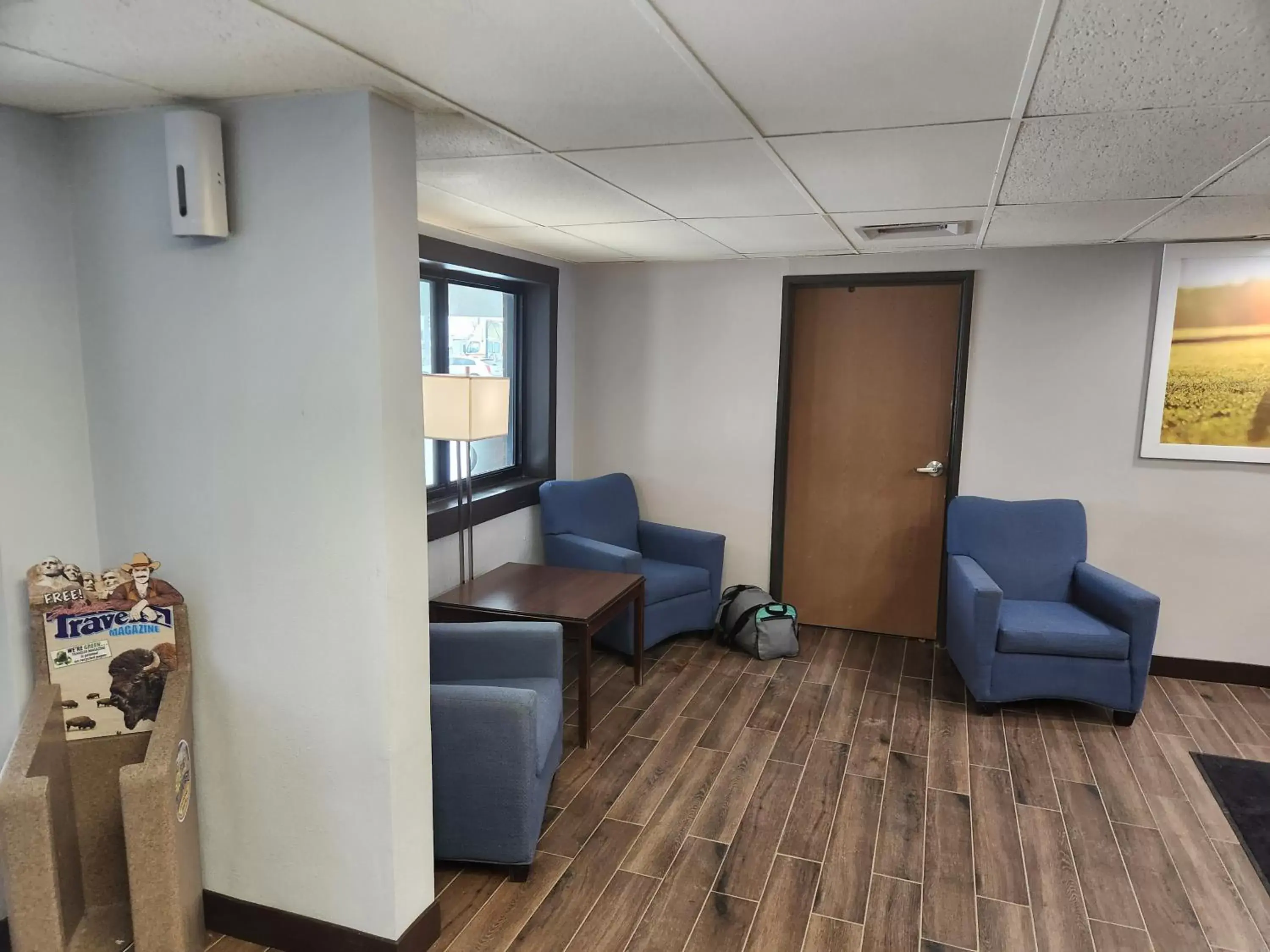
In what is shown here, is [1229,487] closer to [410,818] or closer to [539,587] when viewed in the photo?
[539,587]

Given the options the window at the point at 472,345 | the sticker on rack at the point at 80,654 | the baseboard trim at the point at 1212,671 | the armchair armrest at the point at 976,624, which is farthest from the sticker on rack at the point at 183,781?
the baseboard trim at the point at 1212,671

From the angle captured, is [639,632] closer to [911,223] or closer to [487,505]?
[487,505]

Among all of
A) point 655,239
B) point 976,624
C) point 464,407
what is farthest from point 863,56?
point 976,624

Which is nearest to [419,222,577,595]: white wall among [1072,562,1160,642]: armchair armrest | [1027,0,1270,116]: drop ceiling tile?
[1027,0,1270,116]: drop ceiling tile

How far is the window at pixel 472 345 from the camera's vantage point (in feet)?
12.2

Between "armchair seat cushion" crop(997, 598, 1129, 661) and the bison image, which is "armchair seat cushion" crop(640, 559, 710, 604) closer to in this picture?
"armchair seat cushion" crop(997, 598, 1129, 661)

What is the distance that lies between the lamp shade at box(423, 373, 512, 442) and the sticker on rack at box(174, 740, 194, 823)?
1.36 meters

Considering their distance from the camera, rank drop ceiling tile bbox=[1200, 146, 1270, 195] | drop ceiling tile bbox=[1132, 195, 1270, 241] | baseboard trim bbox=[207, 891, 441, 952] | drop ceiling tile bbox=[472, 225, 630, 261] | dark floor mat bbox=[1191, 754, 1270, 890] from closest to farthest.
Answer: baseboard trim bbox=[207, 891, 441, 952] < drop ceiling tile bbox=[1200, 146, 1270, 195] < dark floor mat bbox=[1191, 754, 1270, 890] < drop ceiling tile bbox=[1132, 195, 1270, 241] < drop ceiling tile bbox=[472, 225, 630, 261]

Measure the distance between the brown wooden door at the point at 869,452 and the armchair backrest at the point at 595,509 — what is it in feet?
2.94

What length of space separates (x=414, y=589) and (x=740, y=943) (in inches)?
50.5

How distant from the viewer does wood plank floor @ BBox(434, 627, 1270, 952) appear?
7.39ft

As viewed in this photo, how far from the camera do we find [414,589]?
6.50 feet

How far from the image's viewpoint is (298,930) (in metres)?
2.08

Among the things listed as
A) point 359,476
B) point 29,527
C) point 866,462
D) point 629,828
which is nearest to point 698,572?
point 866,462
